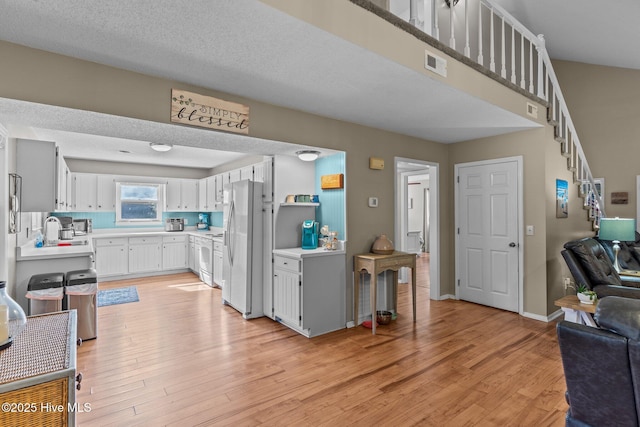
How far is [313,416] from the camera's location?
82.9 inches

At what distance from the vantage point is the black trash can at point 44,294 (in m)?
3.03

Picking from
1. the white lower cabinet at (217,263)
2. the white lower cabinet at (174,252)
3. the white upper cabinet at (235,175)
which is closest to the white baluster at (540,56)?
the white upper cabinet at (235,175)

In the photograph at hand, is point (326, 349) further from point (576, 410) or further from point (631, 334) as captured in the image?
point (631, 334)

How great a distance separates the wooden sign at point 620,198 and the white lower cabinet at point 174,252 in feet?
26.5

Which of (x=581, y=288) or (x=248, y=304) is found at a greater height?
(x=581, y=288)

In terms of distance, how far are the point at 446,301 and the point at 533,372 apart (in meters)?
2.08

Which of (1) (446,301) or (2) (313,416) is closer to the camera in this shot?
(2) (313,416)

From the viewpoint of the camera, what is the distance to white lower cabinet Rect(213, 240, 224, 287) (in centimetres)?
534

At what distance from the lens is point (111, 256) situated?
605cm

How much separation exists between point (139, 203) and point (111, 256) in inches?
50.0

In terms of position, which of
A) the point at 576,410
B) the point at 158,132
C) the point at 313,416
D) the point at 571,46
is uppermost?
the point at 571,46

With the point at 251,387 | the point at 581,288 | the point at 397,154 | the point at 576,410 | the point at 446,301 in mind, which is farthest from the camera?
the point at 446,301

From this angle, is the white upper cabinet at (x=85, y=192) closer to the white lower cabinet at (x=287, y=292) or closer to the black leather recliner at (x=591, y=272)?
the white lower cabinet at (x=287, y=292)

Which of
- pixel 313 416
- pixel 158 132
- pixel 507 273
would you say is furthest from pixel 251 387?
pixel 507 273
